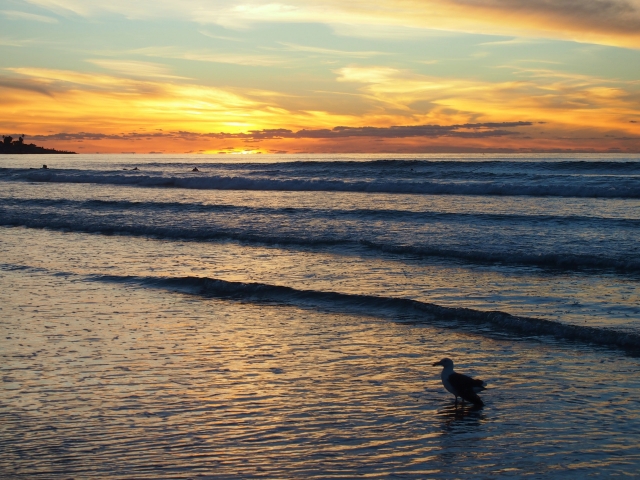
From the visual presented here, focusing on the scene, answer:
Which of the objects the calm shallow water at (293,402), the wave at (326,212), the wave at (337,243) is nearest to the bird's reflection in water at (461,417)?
the calm shallow water at (293,402)

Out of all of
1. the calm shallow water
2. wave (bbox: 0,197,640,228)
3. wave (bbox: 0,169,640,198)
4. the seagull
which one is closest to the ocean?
the calm shallow water

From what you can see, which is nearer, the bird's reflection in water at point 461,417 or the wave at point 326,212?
the bird's reflection in water at point 461,417

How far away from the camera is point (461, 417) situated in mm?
6688

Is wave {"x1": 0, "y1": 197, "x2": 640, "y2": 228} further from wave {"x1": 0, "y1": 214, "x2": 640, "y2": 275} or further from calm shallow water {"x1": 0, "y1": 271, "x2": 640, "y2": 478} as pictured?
calm shallow water {"x1": 0, "y1": 271, "x2": 640, "y2": 478}

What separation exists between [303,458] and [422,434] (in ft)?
4.10

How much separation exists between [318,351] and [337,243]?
32.5ft

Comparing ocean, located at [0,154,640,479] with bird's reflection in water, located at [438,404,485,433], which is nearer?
ocean, located at [0,154,640,479]

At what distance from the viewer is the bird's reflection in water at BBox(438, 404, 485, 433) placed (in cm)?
644

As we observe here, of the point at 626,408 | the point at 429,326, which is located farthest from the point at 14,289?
the point at 626,408

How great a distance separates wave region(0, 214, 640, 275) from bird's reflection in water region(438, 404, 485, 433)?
8.73m

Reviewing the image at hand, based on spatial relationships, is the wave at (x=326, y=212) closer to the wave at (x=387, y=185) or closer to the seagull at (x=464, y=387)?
the wave at (x=387, y=185)

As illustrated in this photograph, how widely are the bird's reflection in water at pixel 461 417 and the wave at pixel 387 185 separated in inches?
1157

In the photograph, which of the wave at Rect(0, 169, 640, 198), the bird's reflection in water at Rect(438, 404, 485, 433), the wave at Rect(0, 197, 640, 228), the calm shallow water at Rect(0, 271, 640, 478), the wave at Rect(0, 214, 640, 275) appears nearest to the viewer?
the calm shallow water at Rect(0, 271, 640, 478)

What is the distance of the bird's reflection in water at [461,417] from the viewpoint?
A: 253 inches
